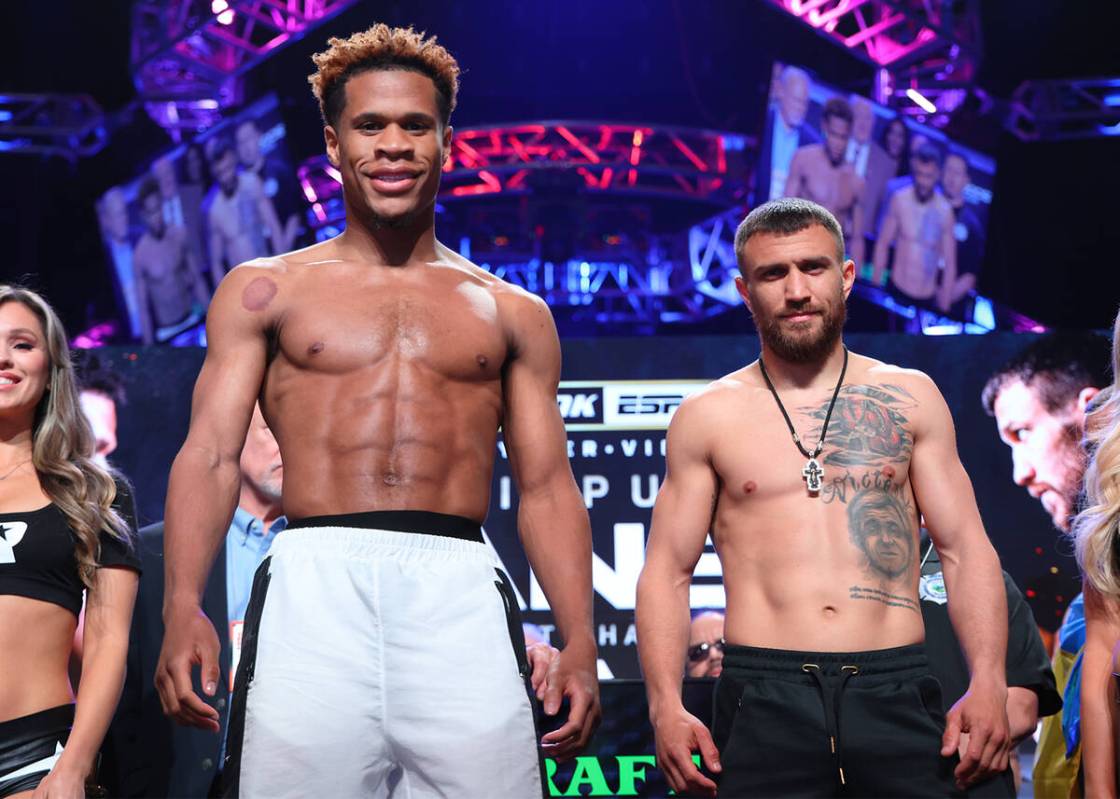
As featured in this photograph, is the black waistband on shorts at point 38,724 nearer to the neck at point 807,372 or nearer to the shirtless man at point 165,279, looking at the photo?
the neck at point 807,372

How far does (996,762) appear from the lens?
2404mm

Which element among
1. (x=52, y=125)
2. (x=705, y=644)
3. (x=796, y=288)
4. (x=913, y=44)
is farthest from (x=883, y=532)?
(x=52, y=125)

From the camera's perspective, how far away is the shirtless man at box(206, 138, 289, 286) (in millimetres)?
6590

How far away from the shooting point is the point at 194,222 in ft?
21.7

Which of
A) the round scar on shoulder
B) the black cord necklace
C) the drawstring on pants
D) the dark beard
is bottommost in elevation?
the drawstring on pants

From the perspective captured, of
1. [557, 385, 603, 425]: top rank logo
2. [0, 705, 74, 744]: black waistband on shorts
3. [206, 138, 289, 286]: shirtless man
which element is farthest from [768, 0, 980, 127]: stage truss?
[0, 705, 74, 744]: black waistband on shorts

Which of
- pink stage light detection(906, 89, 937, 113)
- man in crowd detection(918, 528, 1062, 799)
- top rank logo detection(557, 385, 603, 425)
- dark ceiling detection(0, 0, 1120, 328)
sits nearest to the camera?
man in crowd detection(918, 528, 1062, 799)

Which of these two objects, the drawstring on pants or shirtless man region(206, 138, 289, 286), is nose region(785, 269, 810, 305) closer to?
the drawstring on pants

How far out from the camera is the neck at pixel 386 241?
2447mm

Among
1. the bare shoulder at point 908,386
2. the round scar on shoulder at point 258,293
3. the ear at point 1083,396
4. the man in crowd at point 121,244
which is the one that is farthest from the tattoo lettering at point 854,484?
the man in crowd at point 121,244

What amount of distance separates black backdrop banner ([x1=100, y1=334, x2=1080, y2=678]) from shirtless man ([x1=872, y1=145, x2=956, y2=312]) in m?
2.02

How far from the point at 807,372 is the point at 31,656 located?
1.94 meters

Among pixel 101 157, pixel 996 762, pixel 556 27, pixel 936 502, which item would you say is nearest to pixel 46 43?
pixel 101 157

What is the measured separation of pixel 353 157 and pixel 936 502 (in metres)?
1.47
